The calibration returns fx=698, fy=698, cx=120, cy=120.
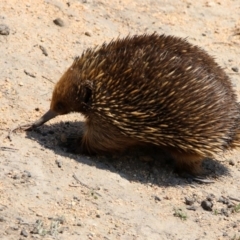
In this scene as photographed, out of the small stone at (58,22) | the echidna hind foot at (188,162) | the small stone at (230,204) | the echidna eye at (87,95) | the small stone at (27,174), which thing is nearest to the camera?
the small stone at (27,174)

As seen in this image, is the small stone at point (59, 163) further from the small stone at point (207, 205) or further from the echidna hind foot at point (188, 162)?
the small stone at point (207, 205)

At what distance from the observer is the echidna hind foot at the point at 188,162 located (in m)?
6.77

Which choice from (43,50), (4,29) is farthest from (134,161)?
(4,29)

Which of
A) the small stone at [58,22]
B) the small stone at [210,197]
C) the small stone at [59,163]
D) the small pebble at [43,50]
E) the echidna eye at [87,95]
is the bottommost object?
the small stone at [59,163]

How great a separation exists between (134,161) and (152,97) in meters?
0.80

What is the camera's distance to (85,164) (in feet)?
21.1

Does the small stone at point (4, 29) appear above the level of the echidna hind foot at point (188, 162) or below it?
above

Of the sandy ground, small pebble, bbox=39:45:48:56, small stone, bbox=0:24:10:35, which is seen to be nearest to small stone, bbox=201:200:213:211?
the sandy ground

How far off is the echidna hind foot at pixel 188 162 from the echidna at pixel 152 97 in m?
0.06

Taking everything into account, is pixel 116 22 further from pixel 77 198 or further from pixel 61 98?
pixel 77 198

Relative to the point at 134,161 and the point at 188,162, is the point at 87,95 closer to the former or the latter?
the point at 134,161

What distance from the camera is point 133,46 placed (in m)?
6.53

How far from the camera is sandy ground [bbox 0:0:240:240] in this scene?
18.1ft

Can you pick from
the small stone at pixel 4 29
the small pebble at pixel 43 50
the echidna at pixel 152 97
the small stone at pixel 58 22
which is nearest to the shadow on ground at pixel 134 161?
the echidna at pixel 152 97
